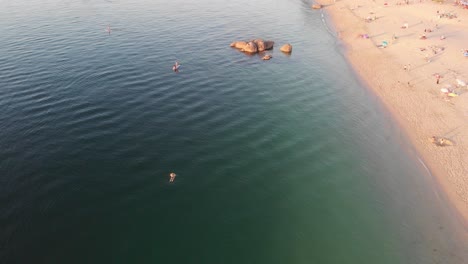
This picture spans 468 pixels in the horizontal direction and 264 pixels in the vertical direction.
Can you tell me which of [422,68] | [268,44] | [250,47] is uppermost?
[250,47]

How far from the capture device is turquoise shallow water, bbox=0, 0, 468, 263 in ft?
90.8

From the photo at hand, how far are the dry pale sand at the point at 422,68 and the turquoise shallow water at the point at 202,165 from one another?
318cm

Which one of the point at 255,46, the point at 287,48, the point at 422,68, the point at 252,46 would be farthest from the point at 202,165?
the point at 422,68

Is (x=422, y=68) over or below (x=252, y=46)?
below

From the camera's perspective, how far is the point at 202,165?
36188mm

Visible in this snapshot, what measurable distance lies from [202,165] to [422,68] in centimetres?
4922

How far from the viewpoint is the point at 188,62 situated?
205ft

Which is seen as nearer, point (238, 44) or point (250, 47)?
point (250, 47)

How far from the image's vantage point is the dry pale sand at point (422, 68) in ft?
127

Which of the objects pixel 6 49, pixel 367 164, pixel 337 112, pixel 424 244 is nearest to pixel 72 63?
pixel 6 49

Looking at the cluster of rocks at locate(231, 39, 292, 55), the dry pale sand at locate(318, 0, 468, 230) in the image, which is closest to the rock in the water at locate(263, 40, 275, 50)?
the cluster of rocks at locate(231, 39, 292, 55)

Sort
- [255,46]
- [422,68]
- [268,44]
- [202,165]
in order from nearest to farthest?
[202,165] < [422,68] < [255,46] < [268,44]

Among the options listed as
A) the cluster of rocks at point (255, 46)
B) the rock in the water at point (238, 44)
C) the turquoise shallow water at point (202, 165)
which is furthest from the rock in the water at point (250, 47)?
the turquoise shallow water at point (202, 165)

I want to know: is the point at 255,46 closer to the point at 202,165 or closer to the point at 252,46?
the point at 252,46
